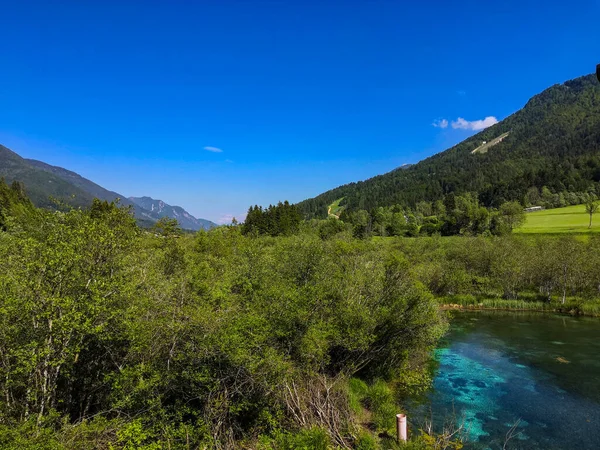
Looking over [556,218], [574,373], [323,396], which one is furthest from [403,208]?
[323,396]

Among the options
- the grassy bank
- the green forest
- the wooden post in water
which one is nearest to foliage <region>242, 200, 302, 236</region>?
the grassy bank

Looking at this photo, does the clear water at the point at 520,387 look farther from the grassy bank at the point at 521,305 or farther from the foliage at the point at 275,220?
the foliage at the point at 275,220

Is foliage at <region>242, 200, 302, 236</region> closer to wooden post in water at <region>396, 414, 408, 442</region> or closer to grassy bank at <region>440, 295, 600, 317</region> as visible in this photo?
grassy bank at <region>440, 295, 600, 317</region>

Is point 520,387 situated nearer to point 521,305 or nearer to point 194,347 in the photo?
point 194,347

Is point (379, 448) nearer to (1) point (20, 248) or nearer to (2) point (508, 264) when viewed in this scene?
(1) point (20, 248)

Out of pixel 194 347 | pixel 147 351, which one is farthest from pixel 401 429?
pixel 147 351
